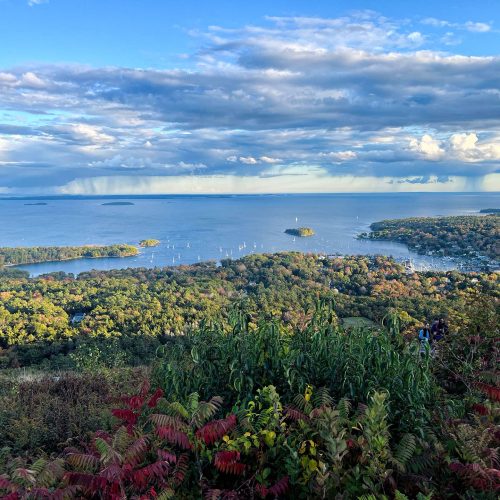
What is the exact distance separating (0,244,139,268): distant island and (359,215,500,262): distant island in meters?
43.4

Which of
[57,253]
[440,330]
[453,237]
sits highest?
[440,330]

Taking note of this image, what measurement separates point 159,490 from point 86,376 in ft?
15.1

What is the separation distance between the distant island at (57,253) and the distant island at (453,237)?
4338 centimetres

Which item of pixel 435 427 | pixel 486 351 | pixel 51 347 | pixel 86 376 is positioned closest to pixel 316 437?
pixel 435 427

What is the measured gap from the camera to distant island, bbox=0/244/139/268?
6781 centimetres

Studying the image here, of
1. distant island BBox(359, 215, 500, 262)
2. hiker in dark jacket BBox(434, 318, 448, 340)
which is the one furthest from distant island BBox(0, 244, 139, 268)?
hiker in dark jacket BBox(434, 318, 448, 340)

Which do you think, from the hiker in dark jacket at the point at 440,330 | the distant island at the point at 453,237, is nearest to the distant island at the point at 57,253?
the distant island at the point at 453,237

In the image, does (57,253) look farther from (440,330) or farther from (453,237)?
(440,330)

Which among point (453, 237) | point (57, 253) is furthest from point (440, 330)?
point (57, 253)

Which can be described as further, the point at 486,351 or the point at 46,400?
the point at 46,400

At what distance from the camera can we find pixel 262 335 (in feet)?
12.8

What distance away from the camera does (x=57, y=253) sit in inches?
2815

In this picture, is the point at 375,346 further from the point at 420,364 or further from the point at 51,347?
the point at 51,347

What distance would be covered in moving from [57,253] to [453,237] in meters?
60.7
